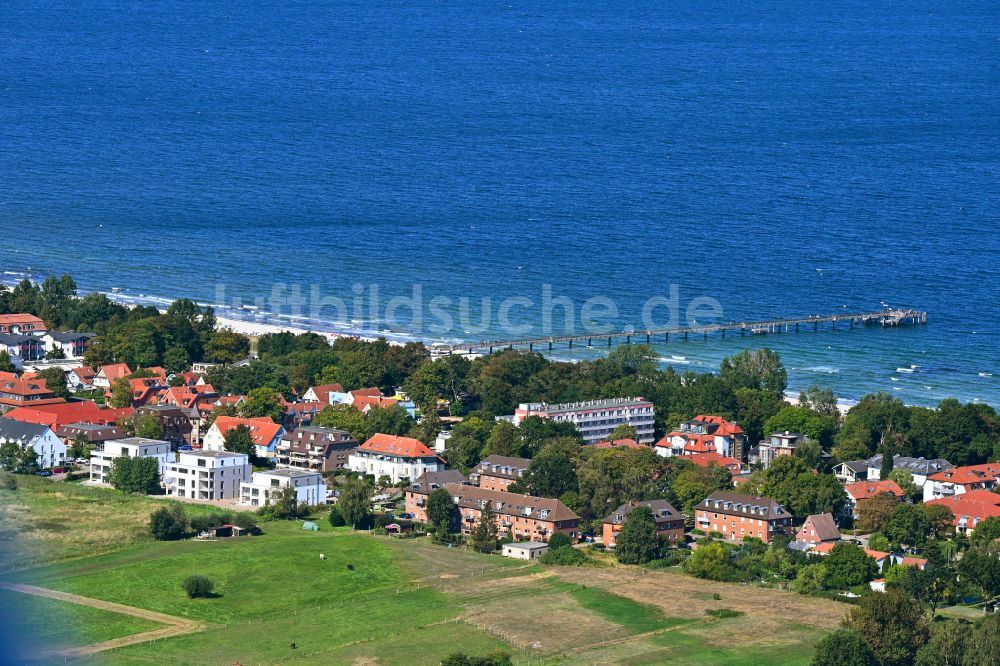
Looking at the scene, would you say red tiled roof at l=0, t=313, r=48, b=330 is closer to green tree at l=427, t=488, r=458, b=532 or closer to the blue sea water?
the blue sea water

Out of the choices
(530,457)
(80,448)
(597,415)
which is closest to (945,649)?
(530,457)

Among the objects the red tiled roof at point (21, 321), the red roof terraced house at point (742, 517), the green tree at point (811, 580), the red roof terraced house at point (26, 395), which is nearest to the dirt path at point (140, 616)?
the green tree at point (811, 580)

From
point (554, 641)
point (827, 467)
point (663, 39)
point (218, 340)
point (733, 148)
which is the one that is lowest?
point (554, 641)

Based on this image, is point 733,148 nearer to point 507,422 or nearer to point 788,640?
point 507,422

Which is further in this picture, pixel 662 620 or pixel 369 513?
pixel 369 513

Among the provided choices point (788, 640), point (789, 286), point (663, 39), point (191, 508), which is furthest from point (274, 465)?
point (663, 39)

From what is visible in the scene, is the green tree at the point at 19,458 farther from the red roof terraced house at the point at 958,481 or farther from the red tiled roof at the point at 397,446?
the red roof terraced house at the point at 958,481

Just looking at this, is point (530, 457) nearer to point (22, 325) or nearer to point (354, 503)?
point (354, 503)
